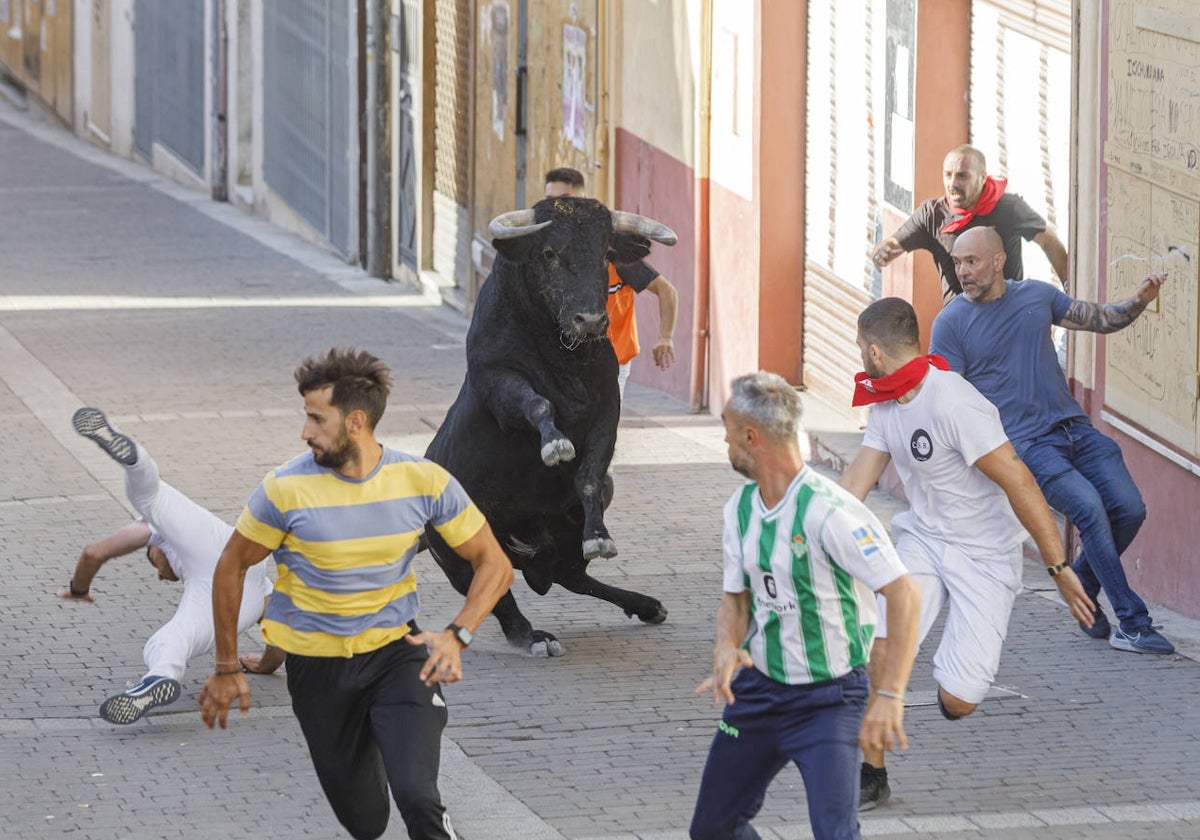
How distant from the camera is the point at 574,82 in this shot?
18203 millimetres

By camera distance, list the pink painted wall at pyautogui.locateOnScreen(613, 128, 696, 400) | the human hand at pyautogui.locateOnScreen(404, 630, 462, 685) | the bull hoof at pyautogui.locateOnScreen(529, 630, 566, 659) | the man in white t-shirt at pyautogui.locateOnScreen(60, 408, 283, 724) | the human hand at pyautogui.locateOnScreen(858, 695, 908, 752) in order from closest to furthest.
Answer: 1. the human hand at pyautogui.locateOnScreen(858, 695, 908, 752)
2. the human hand at pyautogui.locateOnScreen(404, 630, 462, 685)
3. the man in white t-shirt at pyautogui.locateOnScreen(60, 408, 283, 724)
4. the bull hoof at pyautogui.locateOnScreen(529, 630, 566, 659)
5. the pink painted wall at pyautogui.locateOnScreen(613, 128, 696, 400)

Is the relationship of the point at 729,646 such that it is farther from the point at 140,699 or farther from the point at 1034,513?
the point at 140,699

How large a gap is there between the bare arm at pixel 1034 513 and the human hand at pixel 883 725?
155 centimetres

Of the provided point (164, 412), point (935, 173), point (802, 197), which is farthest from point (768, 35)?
point (164, 412)

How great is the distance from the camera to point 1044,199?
12.1m

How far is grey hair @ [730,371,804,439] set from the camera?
5949 mm

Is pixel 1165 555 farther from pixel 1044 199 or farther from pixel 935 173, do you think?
pixel 935 173

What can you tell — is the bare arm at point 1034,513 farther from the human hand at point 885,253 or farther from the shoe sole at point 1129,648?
the human hand at point 885,253

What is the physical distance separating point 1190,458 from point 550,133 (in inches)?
380

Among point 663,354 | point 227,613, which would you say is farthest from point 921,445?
point 663,354

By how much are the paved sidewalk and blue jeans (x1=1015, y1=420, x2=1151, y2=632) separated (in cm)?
33

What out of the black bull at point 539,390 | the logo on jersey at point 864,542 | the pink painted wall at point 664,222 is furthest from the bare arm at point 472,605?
the pink painted wall at point 664,222

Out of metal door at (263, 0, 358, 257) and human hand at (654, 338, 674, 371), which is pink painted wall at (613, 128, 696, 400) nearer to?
human hand at (654, 338, 674, 371)

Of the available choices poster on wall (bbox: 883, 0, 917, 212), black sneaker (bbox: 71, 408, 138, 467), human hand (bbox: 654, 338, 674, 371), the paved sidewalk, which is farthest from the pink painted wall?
black sneaker (bbox: 71, 408, 138, 467)
